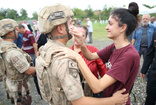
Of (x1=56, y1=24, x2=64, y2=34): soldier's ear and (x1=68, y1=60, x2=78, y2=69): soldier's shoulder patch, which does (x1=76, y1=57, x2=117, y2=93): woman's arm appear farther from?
(x1=56, y1=24, x2=64, y2=34): soldier's ear

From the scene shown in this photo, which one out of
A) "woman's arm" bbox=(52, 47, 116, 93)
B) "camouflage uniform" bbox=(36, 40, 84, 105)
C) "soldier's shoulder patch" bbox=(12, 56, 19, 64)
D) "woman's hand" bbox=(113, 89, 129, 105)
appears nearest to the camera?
"camouflage uniform" bbox=(36, 40, 84, 105)

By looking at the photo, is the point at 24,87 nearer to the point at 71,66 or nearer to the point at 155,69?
the point at 71,66

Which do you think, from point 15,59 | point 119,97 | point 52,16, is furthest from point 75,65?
point 15,59

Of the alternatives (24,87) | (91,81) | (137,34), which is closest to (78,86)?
(91,81)

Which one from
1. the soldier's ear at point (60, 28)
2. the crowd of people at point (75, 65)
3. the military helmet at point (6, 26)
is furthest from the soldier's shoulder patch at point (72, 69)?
the military helmet at point (6, 26)

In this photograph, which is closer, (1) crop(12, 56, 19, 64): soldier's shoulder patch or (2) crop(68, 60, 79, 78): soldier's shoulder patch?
(2) crop(68, 60, 79, 78): soldier's shoulder patch

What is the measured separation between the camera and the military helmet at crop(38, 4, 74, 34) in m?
1.48

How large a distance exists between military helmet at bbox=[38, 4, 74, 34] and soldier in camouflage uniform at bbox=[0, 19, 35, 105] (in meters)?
1.51

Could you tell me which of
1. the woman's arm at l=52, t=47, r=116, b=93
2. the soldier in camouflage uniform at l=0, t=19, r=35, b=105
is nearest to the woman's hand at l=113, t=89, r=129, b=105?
the woman's arm at l=52, t=47, r=116, b=93

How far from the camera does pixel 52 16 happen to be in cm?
148

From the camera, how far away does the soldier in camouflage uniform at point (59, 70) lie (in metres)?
1.29

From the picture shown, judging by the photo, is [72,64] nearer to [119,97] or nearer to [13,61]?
[119,97]

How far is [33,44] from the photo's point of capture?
5328mm

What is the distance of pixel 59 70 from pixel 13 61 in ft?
5.89
